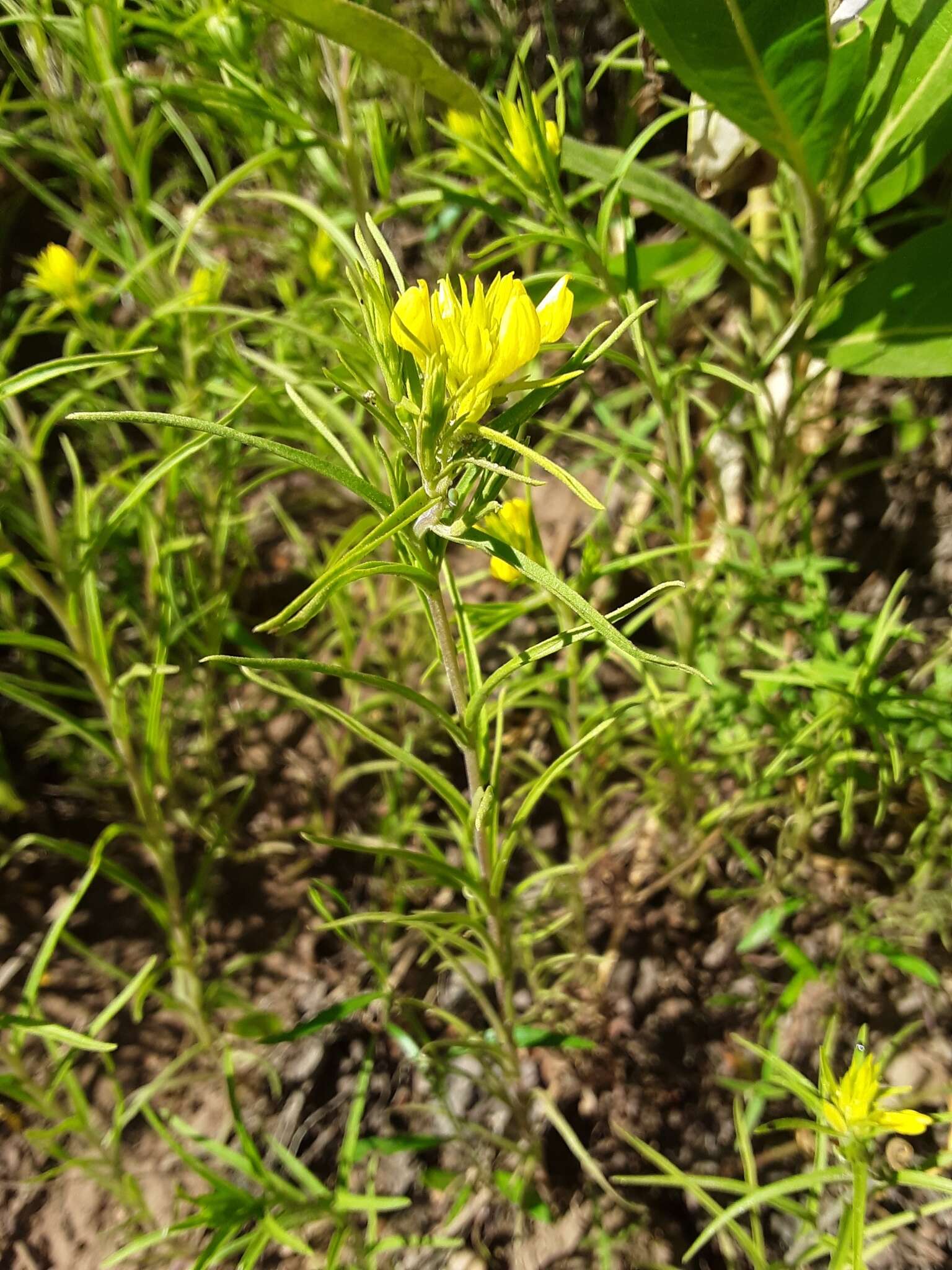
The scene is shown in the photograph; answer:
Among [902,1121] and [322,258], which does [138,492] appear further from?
[902,1121]

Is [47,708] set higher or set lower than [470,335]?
lower

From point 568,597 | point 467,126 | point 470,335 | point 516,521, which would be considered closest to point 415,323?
point 470,335

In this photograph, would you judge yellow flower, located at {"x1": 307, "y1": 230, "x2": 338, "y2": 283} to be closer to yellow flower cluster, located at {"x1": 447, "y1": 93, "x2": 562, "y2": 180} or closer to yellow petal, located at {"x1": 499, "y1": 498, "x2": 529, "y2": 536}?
yellow flower cluster, located at {"x1": 447, "y1": 93, "x2": 562, "y2": 180}

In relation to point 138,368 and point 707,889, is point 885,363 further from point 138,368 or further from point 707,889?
point 138,368

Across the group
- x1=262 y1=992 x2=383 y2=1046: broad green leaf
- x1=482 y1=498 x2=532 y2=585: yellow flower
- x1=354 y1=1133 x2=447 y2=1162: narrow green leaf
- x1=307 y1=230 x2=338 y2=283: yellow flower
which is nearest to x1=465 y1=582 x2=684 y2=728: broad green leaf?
x1=482 y1=498 x2=532 y2=585: yellow flower

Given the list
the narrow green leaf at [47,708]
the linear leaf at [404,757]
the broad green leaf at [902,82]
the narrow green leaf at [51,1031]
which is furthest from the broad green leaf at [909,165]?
the narrow green leaf at [51,1031]
